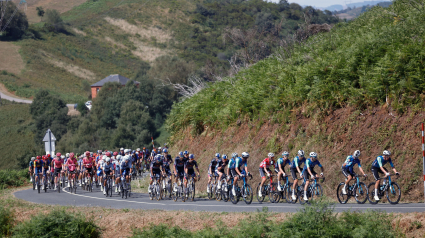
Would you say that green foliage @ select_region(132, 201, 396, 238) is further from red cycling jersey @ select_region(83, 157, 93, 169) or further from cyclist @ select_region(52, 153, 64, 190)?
cyclist @ select_region(52, 153, 64, 190)

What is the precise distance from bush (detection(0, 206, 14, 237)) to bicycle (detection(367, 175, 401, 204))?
11552 mm

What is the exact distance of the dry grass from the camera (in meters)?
107

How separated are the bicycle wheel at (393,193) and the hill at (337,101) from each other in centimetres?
41

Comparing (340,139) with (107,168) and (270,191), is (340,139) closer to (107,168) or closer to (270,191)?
(270,191)

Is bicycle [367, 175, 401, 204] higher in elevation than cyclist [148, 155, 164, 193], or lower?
lower

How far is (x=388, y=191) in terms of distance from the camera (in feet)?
47.8

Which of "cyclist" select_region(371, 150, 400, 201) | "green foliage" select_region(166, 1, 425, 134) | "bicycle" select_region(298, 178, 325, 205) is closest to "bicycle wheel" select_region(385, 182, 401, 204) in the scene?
"cyclist" select_region(371, 150, 400, 201)

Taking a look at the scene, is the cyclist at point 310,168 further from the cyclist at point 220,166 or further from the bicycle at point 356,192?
the cyclist at point 220,166

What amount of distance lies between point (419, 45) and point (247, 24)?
349 ft

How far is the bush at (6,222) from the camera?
14.9 metres

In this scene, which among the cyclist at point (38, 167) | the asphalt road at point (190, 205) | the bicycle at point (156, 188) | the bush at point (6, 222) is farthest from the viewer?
A: the cyclist at point (38, 167)

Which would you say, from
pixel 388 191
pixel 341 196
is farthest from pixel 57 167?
pixel 388 191

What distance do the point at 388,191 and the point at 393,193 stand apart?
31cm

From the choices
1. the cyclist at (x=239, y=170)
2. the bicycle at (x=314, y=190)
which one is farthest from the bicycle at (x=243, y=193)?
the bicycle at (x=314, y=190)
